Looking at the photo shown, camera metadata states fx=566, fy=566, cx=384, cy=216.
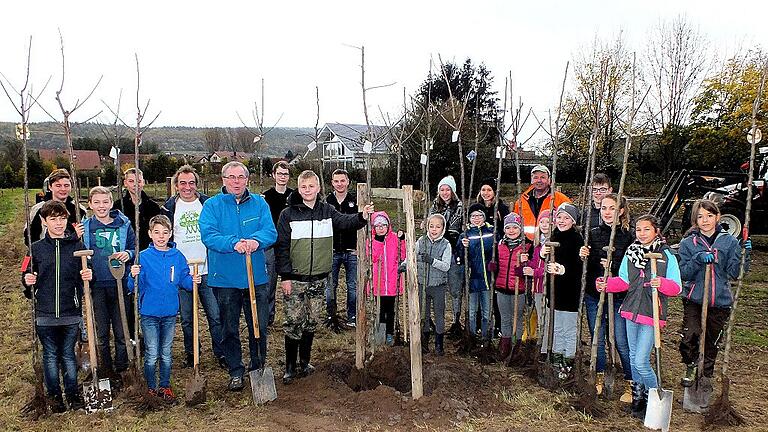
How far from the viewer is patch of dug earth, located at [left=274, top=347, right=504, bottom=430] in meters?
4.25

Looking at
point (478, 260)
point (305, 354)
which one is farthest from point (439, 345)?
point (305, 354)

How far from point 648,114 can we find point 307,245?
66.9ft

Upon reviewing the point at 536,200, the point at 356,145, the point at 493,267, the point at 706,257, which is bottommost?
the point at 493,267

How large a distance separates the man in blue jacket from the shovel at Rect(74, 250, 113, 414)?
0.89 metres

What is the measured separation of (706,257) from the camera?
4.31 meters

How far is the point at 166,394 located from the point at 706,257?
4340 mm

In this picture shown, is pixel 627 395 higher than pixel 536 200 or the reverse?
the reverse

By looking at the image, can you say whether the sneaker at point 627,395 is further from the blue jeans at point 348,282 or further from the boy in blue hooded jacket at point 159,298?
the boy in blue hooded jacket at point 159,298

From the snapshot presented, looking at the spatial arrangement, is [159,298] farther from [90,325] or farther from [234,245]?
[234,245]

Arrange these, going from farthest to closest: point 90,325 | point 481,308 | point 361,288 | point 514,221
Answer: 1. point 481,308
2. point 514,221
3. point 361,288
4. point 90,325

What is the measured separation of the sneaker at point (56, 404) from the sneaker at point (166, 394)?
0.67 meters

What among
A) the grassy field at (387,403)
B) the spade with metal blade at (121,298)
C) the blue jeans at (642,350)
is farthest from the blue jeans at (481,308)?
the spade with metal blade at (121,298)

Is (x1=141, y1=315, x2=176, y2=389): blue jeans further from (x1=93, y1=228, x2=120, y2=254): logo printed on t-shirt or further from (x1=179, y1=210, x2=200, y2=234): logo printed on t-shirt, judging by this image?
(x1=179, y1=210, x2=200, y2=234): logo printed on t-shirt

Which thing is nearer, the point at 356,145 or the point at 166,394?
the point at 166,394
